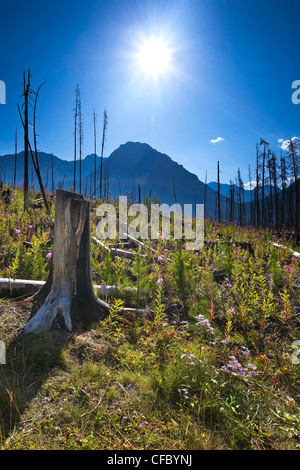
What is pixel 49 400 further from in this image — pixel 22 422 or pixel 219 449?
pixel 219 449

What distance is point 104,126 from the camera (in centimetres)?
3012

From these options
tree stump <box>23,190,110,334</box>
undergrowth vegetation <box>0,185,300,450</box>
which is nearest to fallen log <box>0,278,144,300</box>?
undergrowth vegetation <box>0,185,300,450</box>

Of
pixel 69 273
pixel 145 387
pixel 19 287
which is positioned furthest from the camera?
pixel 19 287

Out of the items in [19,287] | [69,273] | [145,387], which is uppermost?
[69,273]

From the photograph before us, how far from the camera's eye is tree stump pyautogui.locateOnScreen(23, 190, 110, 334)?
111 inches

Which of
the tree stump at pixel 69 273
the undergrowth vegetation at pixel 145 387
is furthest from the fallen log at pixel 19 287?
the tree stump at pixel 69 273

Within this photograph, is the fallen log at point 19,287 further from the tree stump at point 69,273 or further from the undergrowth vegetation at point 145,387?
the tree stump at point 69,273

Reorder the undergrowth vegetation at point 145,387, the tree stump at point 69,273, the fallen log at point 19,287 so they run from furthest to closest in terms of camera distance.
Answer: the fallen log at point 19,287 < the tree stump at point 69,273 < the undergrowth vegetation at point 145,387

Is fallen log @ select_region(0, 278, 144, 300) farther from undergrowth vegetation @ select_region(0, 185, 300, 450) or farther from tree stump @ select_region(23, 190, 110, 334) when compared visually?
tree stump @ select_region(23, 190, 110, 334)

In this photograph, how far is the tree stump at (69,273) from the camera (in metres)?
2.83

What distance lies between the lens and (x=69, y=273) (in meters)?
2.97

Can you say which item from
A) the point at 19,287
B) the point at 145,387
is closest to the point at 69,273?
the point at 19,287

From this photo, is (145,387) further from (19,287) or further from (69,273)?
(19,287)
